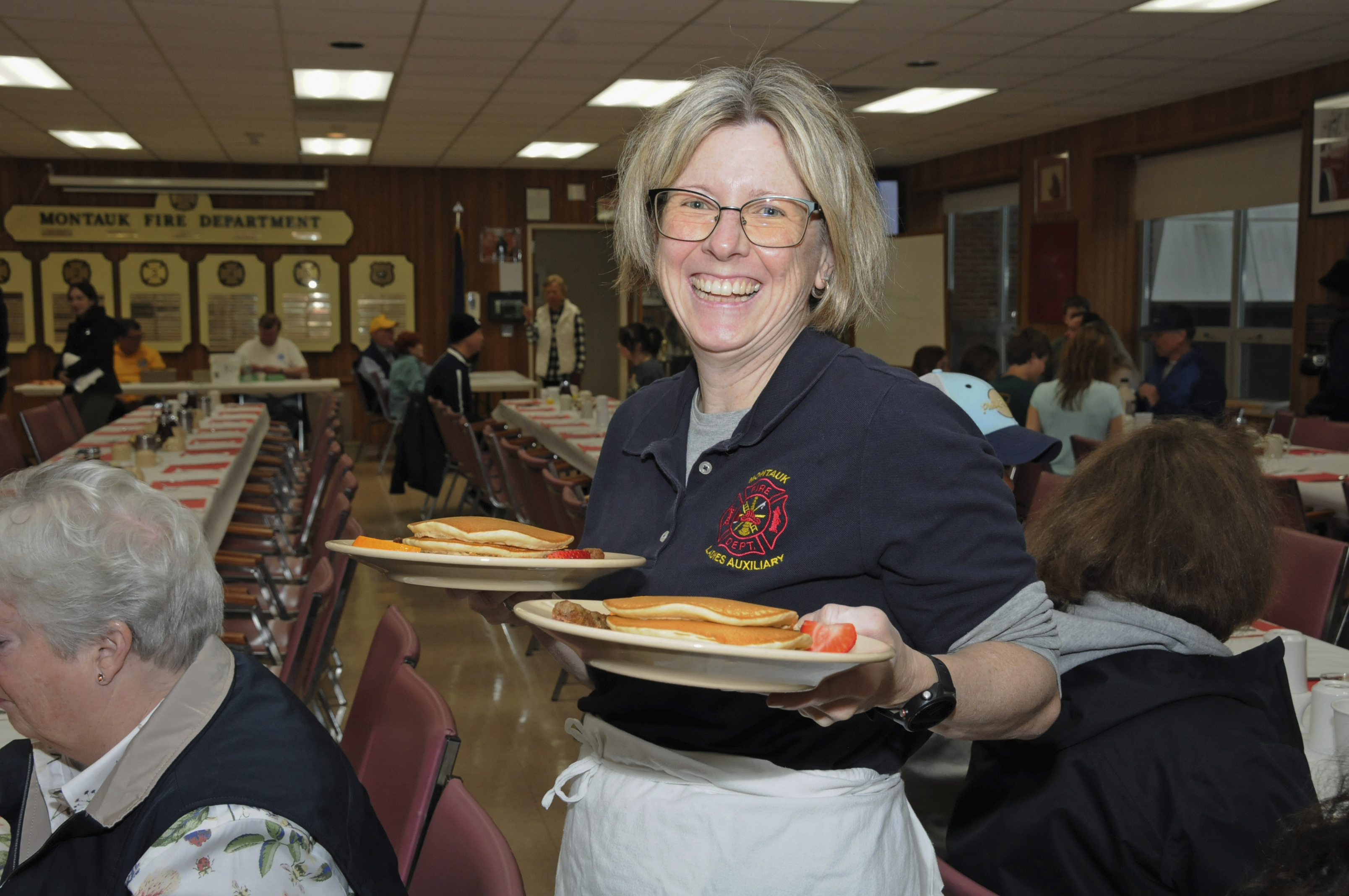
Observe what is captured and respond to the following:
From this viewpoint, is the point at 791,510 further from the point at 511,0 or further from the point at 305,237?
the point at 305,237

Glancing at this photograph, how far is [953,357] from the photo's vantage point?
512 inches

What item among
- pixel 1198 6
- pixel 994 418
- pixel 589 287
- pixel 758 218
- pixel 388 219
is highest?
pixel 1198 6

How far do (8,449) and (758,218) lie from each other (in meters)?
6.24

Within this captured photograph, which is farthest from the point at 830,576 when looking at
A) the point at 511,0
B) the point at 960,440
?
the point at 511,0

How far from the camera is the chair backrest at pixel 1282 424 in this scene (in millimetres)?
6797

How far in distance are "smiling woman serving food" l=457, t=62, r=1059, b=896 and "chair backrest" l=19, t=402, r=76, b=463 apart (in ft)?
19.4

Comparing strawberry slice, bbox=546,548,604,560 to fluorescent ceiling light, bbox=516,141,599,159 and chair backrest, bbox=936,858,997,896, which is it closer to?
chair backrest, bbox=936,858,997,896

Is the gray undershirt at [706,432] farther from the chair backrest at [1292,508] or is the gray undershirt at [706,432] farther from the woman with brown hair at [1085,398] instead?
the woman with brown hair at [1085,398]

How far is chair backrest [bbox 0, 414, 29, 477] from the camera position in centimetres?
612

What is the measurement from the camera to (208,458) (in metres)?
5.61

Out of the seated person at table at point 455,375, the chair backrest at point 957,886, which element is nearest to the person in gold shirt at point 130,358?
the seated person at table at point 455,375

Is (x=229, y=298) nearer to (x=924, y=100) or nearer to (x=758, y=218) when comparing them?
(x=924, y=100)

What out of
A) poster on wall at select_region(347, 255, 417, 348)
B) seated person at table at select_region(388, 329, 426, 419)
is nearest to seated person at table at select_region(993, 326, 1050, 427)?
seated person at table at select_region(388, 329, 426, 419)

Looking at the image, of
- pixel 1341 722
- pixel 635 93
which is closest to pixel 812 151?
pixel 1341 722
